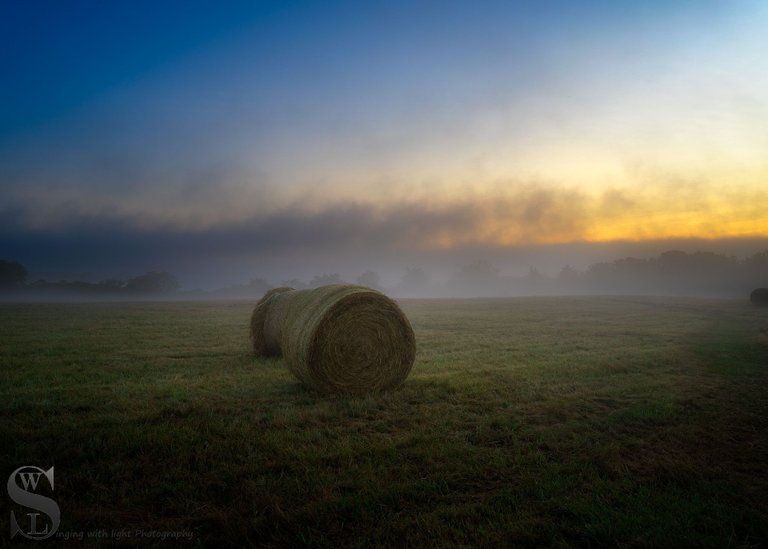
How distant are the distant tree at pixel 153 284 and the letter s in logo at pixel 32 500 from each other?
108982mm

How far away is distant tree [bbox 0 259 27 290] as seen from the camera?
89250mm

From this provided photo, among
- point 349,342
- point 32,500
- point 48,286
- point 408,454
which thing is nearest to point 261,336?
point 349,342

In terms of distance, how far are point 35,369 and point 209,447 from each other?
7758mm

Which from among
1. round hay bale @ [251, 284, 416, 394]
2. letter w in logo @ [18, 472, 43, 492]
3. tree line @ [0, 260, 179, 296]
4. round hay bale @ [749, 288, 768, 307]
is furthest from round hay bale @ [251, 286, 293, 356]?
tree line @ [0, 260, 179, 296]

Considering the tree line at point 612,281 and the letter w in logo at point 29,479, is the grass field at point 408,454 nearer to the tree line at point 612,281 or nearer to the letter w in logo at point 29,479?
the letter w in logo at point 29,479

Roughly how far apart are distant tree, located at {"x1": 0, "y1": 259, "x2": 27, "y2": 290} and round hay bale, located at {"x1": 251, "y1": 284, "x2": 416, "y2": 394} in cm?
11075

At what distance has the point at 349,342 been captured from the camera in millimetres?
9281

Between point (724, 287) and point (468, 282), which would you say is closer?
point (724, 287)

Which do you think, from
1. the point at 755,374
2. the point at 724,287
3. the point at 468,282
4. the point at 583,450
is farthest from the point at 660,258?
the point at 583,450

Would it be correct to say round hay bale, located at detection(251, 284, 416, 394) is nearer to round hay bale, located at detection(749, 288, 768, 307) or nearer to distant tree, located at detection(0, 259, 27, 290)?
round hay bale, located at detection(749, 288, 768, 307)

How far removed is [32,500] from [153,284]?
117 meters

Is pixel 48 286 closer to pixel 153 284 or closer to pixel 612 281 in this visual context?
pixel 153 284

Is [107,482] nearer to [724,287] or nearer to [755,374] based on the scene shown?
[755,374]

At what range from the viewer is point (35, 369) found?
1009 cm
